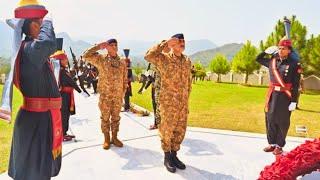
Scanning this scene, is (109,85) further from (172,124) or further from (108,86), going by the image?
(172,124)

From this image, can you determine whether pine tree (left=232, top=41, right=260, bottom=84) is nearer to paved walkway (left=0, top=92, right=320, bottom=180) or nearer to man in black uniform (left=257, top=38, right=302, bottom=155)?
paved walkway (left=0, top=92, right=320, bottom=180)

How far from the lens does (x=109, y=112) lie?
6305 mm

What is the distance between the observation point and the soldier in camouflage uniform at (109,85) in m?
6.25

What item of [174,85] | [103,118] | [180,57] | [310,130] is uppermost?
[180,57]

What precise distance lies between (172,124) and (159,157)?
0.86 m

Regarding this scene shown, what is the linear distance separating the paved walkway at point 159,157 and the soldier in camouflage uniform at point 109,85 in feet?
1.39

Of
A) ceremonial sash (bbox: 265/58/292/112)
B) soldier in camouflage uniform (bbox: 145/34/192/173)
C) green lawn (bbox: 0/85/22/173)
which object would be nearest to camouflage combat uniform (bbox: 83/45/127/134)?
soldier in camouflage uniform (bbox: 145/34/192/173)

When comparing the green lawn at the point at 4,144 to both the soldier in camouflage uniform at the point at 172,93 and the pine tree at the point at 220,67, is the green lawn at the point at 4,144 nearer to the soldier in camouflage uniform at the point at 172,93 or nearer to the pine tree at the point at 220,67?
the soldier in camouflage uniform at the point at 172,93

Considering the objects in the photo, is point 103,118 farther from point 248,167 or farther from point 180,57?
point 248,167

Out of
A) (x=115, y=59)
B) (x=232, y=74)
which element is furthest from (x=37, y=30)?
(x=232, y=74)

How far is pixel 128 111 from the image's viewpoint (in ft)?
36.9

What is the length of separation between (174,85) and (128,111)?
627 centimetres

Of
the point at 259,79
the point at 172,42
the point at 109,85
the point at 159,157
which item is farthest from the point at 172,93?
the point at 259,79

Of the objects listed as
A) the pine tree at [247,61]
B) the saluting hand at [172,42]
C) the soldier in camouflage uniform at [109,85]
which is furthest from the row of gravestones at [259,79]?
the saluting hand at [172,42]
